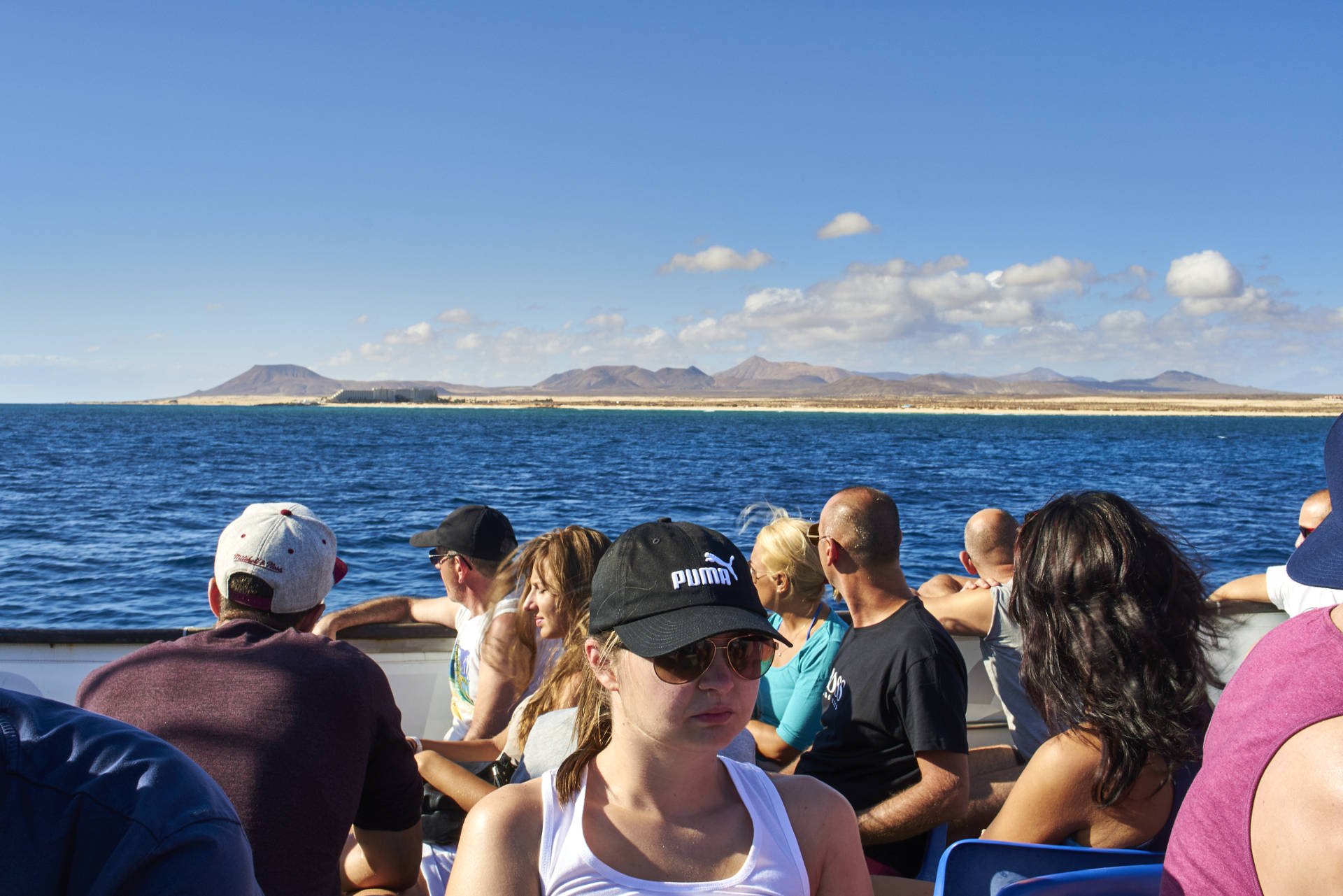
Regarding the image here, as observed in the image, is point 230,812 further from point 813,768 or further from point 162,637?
point 162,637

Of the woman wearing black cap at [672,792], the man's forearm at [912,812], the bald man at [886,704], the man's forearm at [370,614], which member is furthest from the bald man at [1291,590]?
the man's forearm at [370,614]

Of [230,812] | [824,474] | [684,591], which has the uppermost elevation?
[684,591]

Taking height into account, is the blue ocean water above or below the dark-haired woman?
below

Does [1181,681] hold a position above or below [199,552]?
above

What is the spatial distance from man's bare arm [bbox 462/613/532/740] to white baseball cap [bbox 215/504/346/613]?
0.88m

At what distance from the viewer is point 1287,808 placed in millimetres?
1155

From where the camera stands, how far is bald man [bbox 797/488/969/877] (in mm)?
2596

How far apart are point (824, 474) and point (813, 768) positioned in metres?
35.5

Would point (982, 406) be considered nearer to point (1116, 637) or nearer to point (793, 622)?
point (793, 622)

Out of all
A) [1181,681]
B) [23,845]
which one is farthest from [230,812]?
[1181,681]

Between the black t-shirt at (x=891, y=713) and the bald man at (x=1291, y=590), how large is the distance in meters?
1.97

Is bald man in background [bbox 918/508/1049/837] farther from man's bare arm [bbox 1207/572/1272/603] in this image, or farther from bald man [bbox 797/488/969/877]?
man's bare arm [bbox 1207/572/1272/603]

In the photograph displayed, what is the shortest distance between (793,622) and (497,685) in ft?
3.88

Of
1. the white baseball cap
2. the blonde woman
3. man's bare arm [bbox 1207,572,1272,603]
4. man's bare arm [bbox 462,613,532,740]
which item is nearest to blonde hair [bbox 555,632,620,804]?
the white baseball cap
